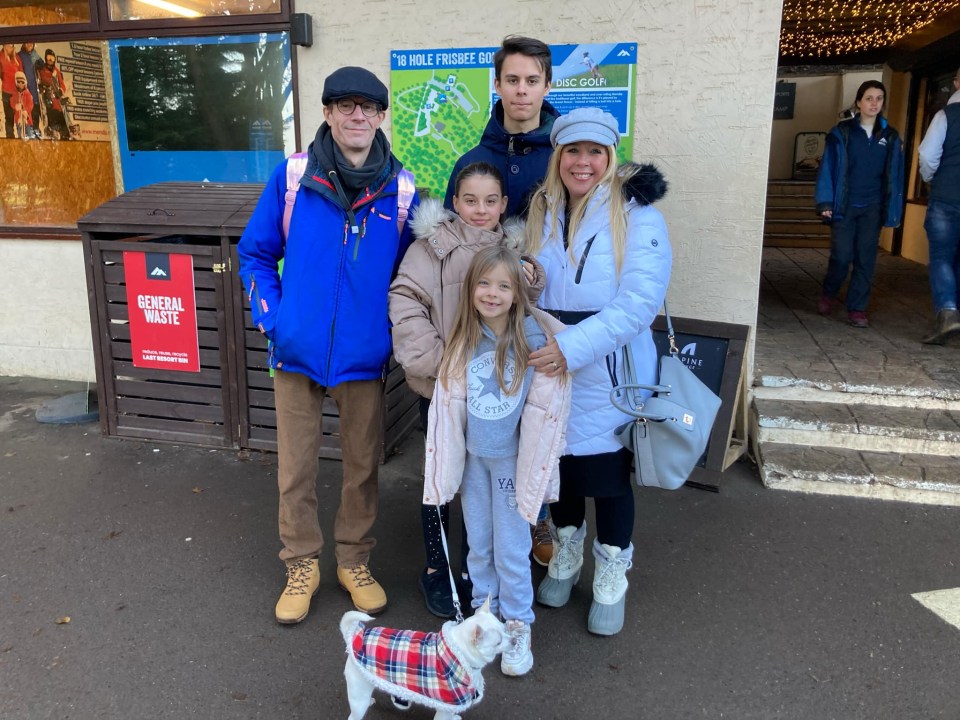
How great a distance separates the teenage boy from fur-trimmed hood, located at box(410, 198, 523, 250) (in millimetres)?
183

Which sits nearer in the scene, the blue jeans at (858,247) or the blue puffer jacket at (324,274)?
the blue puffer jacket at (324,274)

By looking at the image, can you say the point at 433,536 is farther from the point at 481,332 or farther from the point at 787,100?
the point at 787,100

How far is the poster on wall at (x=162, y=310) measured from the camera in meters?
4.37

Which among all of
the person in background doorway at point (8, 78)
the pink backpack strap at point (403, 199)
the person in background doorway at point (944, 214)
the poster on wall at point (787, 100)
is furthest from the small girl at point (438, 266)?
the poster on wall at point (787, 100)

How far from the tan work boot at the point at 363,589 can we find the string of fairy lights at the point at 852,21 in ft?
24.7

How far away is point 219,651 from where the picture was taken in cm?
276

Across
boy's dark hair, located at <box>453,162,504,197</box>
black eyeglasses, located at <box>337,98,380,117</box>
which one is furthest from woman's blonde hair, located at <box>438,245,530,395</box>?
black eyeglasses, located at <box>337,98,380,117</box>

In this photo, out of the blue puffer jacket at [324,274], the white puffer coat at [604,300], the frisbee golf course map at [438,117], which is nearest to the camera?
the white puffer coat at [604,300]

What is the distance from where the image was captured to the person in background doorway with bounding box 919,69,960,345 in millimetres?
5176

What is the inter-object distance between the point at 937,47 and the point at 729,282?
228 inches

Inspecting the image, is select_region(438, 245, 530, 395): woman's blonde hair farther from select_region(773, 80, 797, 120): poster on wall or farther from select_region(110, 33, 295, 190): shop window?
select_region(773, 80, 797, 120): poster on wall

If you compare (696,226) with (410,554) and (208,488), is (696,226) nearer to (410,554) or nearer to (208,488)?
(410,554)

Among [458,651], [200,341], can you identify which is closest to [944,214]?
[458,651]

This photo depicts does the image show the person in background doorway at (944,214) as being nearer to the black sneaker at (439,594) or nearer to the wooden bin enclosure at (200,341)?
the wooden bin enclosure at (200,341)
